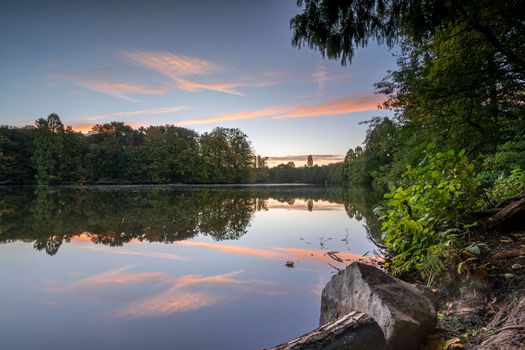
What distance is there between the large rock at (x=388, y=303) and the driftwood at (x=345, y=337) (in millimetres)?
150

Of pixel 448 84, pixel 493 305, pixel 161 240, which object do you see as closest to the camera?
Answer: pixel 493 305

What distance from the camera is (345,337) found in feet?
6.90

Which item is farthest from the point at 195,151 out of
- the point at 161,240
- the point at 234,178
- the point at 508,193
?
the point at 508,193

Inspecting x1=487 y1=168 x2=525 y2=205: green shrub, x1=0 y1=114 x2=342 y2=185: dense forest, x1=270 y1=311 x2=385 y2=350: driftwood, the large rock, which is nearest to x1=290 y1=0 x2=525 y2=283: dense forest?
x1=487 y1=168 x2=525 y2=205: green shrub

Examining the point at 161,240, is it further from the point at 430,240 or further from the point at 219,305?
the point at 430,240

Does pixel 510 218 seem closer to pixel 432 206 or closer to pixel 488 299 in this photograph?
pixel 432 206

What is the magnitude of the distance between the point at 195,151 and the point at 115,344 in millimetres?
69763

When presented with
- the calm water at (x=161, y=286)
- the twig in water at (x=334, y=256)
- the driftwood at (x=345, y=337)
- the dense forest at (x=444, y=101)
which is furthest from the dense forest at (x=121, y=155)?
the driftwood at (x=345, y=337)

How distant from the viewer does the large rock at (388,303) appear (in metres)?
2.33

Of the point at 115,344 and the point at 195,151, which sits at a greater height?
the point at 195,151

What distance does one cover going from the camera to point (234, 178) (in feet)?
246

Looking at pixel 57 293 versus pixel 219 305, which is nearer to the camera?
pixel 219 305

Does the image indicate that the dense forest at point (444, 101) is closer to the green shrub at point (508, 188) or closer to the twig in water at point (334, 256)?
the green shrub at point (508, 188)

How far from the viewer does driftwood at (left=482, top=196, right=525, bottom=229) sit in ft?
11.7
